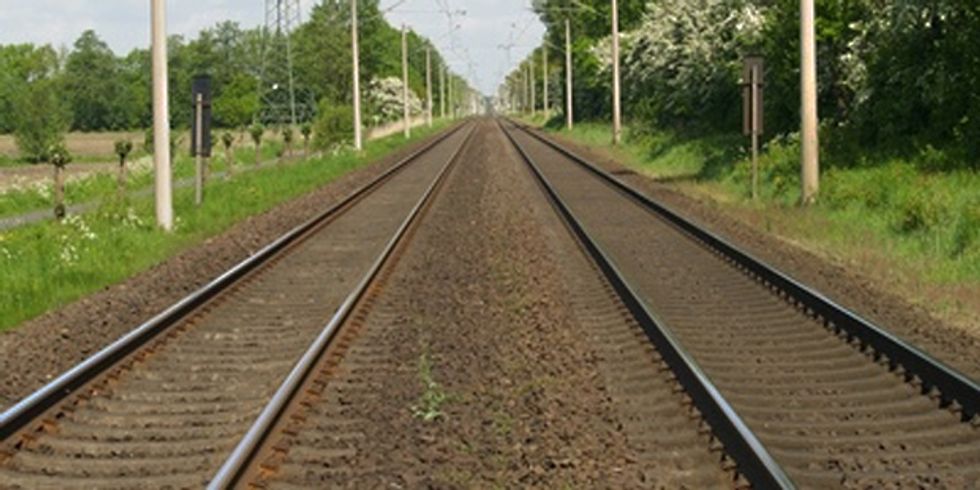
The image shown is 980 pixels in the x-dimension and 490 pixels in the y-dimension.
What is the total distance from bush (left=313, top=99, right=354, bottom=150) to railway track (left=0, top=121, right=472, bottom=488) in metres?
45.3

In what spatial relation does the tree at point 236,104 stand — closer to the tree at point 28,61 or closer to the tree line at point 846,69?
the tree line at point 846,69

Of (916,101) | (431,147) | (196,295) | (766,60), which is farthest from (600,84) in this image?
(196,295)

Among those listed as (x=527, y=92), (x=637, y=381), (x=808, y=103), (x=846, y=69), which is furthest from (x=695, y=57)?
(x=527, y=92)

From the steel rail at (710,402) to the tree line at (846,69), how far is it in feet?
35.9

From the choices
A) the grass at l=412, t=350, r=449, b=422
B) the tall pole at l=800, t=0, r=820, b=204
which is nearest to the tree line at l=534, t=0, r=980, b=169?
the tall pole at l=800, t=0, r=820, b=204

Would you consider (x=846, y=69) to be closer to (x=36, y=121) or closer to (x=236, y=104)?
(x=36, y=121)

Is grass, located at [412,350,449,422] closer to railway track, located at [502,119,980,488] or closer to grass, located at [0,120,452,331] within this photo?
railway track, located at [502,119,980,488]

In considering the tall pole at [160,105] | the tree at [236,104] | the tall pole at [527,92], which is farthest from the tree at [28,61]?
the tall pole at [160,105]

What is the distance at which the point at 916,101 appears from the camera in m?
24.7

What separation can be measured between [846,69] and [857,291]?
1619 cm

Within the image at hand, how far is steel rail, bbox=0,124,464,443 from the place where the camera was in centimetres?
802

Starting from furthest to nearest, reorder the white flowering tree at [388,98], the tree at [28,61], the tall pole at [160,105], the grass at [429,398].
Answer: the tree at [28,61], the white flowering tree at [388,98], the tall pole at [160,105], the grass at [429,398]

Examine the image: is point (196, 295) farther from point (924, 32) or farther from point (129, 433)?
point (924, 32)

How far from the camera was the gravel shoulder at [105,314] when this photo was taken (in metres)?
10.3
